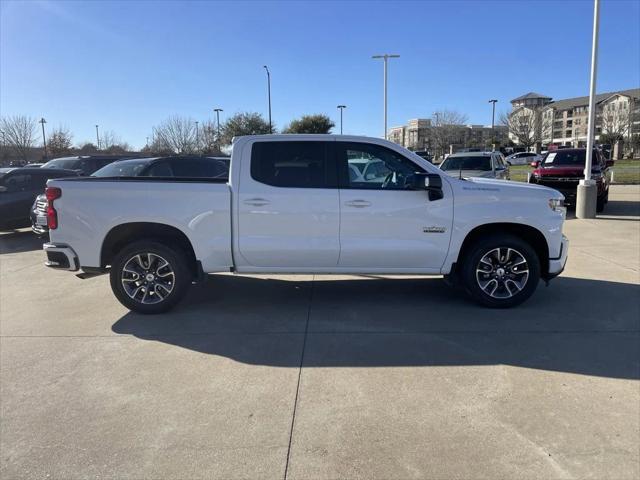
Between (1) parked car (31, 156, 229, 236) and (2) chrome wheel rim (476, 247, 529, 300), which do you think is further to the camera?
(1) parked car (31, 156, 229, 236)

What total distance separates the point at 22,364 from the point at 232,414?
7.27ft

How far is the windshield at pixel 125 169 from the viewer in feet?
33.7

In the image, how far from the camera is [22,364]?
4.37 m

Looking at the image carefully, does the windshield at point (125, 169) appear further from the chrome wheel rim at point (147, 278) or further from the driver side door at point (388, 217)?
the driver side door at point (388, 217)

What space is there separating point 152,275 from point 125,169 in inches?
227

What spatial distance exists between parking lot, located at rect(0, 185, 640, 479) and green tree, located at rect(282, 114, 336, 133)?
48890 mm

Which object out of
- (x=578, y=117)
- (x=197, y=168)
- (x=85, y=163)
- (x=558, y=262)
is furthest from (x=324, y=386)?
(x=578, y=117)

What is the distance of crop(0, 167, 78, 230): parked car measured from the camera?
37.5ft

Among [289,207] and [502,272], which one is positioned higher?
[289,207]

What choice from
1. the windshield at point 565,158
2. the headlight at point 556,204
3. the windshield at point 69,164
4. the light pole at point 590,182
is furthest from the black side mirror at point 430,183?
the windshield at point 69,164

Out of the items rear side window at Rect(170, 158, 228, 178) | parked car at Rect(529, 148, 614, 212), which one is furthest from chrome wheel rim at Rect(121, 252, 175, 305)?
parked car at Rect(529, 148, 614, 212)

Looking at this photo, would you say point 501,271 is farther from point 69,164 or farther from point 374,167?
point 69,164

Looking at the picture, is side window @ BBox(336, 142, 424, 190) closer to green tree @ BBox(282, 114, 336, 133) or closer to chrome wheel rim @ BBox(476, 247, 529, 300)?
chrome wheel rim @ BBox(476, 247, 529, 300)

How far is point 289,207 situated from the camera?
5.32m
